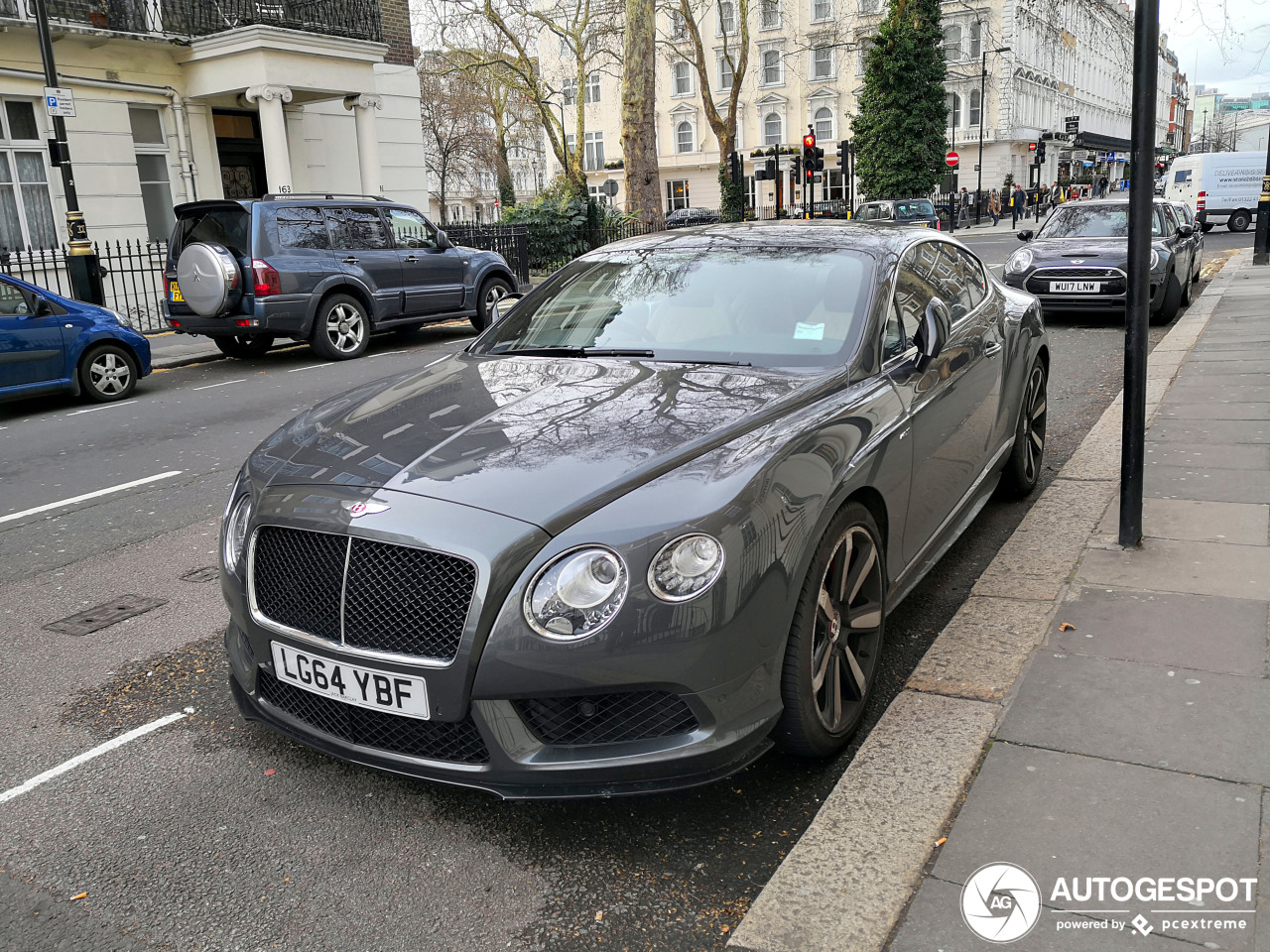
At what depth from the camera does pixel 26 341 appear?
9992mm

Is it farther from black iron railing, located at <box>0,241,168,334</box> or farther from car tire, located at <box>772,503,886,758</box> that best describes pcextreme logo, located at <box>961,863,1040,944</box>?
A: black iron railing, located at <box>0,241,168,334</box>

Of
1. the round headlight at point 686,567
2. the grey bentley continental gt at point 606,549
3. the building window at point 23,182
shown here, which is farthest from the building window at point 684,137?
the round headlight at point 686,567

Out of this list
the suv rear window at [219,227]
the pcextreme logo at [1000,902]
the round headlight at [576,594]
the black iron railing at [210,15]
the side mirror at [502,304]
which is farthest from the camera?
the black iron railing at [210,15]

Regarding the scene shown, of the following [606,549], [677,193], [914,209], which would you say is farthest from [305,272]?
[677,193]

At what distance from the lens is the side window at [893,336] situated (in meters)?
3.78

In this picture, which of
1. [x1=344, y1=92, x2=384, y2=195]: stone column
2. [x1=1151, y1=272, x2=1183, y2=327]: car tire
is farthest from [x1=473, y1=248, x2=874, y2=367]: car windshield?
[x1=344, y1=92, x2=384, y2=195]: stone column

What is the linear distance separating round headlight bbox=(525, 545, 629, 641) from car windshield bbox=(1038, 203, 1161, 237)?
13.3 m

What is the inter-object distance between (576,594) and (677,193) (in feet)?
245

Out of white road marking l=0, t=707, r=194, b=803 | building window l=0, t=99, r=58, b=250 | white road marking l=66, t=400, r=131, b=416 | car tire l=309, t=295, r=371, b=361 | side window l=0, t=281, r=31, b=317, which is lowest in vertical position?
white road marking l=0, t=707, r=194, b=803

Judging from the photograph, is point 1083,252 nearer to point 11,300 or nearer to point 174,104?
point 11,300

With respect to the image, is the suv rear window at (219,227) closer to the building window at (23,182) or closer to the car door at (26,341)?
the car door at (26,341)

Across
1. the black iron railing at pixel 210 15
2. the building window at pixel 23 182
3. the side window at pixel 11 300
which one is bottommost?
the side window at pixel 11 300

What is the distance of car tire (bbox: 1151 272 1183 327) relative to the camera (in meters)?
13.4

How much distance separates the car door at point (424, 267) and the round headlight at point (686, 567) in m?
12.4
